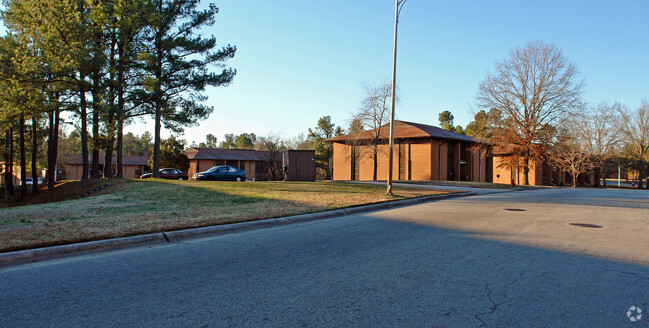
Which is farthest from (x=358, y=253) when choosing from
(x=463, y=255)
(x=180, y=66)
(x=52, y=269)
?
(x=180, y=66)

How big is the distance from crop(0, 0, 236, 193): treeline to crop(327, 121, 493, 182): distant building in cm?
1716

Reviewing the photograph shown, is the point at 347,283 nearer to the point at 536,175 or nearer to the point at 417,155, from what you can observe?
the point at 417,155

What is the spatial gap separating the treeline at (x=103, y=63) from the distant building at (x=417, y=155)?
675 inches

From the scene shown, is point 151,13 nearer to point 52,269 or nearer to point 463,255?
point 52,269

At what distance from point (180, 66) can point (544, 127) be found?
34.4 metres

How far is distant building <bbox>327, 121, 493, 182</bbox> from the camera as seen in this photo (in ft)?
134

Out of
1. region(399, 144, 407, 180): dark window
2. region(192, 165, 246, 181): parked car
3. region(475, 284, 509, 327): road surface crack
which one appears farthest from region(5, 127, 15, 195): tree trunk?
region(475, 284, 509, 327): road surface crack

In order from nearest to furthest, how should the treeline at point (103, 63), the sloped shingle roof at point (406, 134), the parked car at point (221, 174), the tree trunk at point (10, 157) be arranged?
the treeline at point (103, 63), the parked car at point (221, 174), the tree trunk at point (10, 157), the sloped shingle roof at point (406, 134)

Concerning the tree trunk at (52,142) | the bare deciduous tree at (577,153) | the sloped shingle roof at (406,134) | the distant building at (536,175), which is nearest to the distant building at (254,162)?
the sloped shingle roof at (406,134)

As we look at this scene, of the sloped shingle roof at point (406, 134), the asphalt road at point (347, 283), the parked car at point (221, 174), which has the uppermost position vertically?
the sloped shingle roof at point (406, 134)

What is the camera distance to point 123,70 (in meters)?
26.3

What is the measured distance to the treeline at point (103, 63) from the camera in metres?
22.5

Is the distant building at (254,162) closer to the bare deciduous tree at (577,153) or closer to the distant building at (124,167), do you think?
the distant building at (124,167)

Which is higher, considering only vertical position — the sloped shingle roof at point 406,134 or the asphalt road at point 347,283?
the sloped shingle roof at point 406,134
